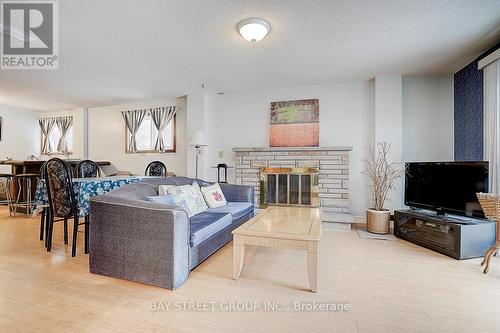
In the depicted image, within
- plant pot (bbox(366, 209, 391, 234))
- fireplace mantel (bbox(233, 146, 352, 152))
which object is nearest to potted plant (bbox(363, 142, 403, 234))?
plant pot (bbox(366, 209, 391, 234))

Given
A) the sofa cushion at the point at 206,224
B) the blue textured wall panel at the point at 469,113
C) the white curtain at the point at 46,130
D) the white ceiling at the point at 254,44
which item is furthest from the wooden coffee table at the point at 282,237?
the white curtain at the point at 46,130

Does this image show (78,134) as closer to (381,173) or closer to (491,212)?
(381,173)

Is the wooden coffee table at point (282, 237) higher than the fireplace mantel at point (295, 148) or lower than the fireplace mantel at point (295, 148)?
lower

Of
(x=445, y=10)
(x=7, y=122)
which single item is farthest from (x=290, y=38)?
(x=7, y=122)

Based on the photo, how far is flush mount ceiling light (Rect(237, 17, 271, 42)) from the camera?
2367 millimetres

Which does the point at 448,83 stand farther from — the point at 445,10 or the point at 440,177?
the point at 445,10

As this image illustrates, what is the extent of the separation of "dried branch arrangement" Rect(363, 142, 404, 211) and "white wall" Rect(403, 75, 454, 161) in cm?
36

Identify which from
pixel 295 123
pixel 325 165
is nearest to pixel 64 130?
pixel 295 123

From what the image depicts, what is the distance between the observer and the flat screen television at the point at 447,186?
264 cm

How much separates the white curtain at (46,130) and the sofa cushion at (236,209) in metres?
6.10

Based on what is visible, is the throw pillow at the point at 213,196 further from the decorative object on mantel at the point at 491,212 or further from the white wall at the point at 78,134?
the white wall at the point at 78,134

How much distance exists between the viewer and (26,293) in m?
1.85

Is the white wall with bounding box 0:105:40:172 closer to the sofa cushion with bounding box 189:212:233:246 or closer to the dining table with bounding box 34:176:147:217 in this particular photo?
the dining table with bounding box 34:176:147:217

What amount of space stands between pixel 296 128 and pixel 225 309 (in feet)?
11.3
